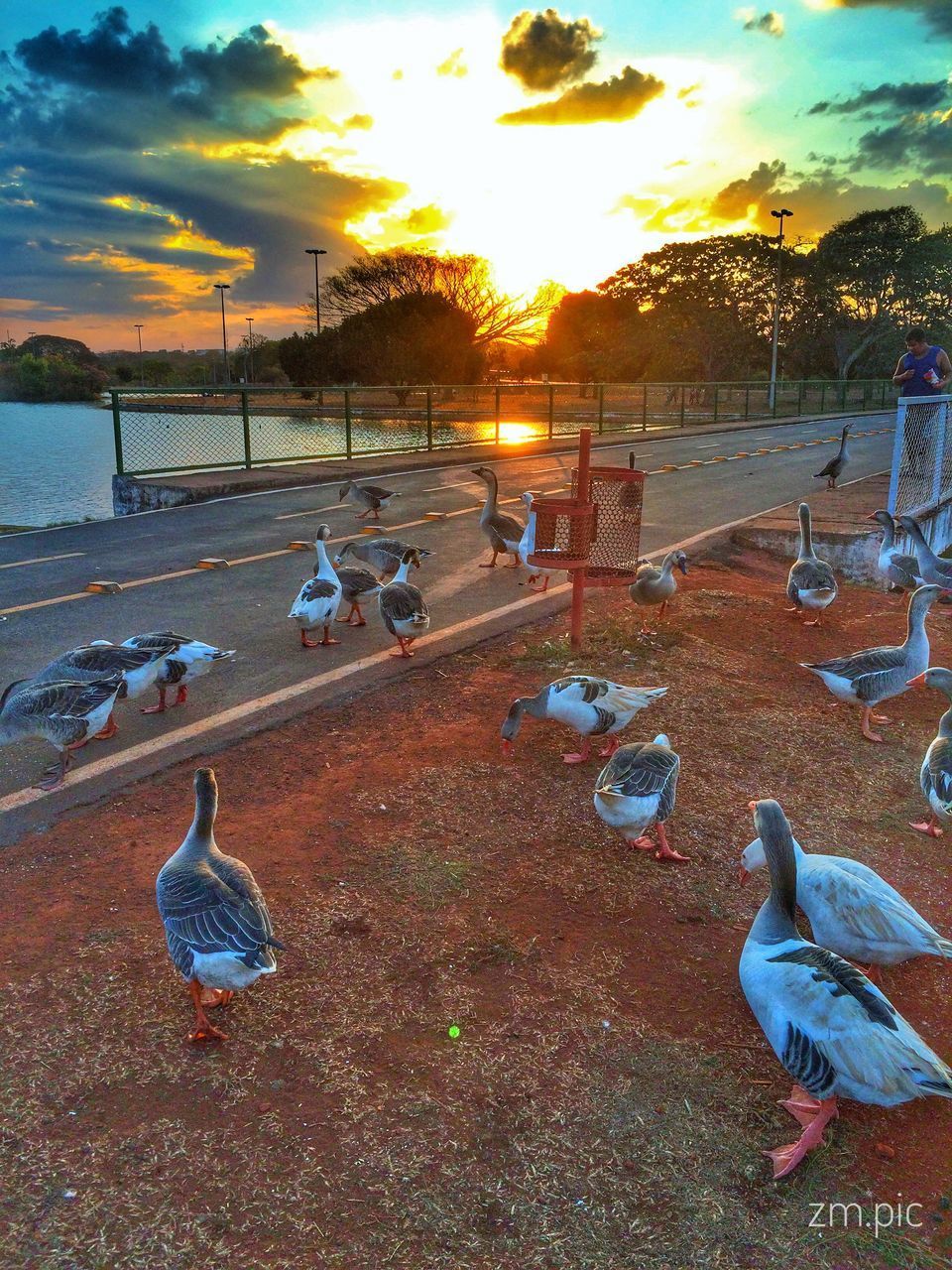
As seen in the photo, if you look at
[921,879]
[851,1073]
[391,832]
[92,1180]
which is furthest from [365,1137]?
[921,879]

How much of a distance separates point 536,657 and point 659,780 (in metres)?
2.81

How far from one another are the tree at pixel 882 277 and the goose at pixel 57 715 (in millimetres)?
62676

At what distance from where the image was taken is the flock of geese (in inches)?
111

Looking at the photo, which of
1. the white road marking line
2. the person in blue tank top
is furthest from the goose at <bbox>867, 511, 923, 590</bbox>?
the white road marking line

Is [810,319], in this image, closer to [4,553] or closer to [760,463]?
[760,463]

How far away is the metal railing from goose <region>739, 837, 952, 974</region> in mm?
7960

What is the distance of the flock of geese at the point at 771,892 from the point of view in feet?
9.25

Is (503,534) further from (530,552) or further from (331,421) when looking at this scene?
(331,421)

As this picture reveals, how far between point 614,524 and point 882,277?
6045cm

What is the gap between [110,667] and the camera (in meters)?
5.49

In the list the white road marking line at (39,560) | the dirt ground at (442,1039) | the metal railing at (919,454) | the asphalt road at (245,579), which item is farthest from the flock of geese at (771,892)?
the white road marking line at (39,560)

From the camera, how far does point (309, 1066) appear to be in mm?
3029

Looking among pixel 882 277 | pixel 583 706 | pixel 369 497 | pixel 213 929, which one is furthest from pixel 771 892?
pixel 882 277

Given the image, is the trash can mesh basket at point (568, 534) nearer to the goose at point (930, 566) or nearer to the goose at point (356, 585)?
the goose at point (356, 585)
